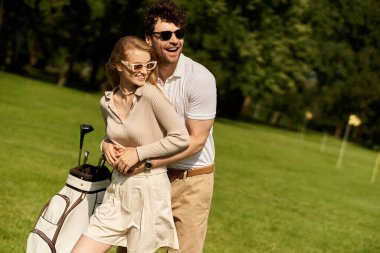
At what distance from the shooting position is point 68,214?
4.07m

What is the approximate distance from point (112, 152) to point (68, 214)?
0.49 metres

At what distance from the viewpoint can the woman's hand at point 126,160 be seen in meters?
3.95

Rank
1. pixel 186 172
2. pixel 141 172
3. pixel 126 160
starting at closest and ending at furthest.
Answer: pixel 126 160 < pixel 141 172 < pixel 186 172

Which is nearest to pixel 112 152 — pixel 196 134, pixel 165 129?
pixel 165 129

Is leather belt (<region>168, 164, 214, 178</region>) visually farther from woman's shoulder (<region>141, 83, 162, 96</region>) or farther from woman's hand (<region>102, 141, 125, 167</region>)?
woman's shoulder (<region>141, 83, 162, 96</region>)

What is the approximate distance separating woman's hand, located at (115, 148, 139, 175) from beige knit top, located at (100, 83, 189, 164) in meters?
0.03

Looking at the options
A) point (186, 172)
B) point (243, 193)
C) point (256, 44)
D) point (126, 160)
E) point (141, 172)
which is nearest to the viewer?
point (126, 160)

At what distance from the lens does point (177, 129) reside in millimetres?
4004

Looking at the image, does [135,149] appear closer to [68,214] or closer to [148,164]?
[148,164]

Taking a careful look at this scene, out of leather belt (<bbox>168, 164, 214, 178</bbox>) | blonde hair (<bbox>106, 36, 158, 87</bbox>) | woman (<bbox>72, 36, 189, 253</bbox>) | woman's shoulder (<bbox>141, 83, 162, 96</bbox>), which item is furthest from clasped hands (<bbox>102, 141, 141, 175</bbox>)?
leather belt (<bbox>168, 164, 214, 178</bbox>)

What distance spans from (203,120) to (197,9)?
118 feet

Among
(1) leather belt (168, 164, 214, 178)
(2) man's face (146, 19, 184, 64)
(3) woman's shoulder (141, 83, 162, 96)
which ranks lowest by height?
(1) leather belt (168, 164, 214, 178)

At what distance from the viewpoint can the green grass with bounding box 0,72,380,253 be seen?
9.38 meters

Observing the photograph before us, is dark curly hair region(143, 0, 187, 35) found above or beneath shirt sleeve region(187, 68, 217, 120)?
above
